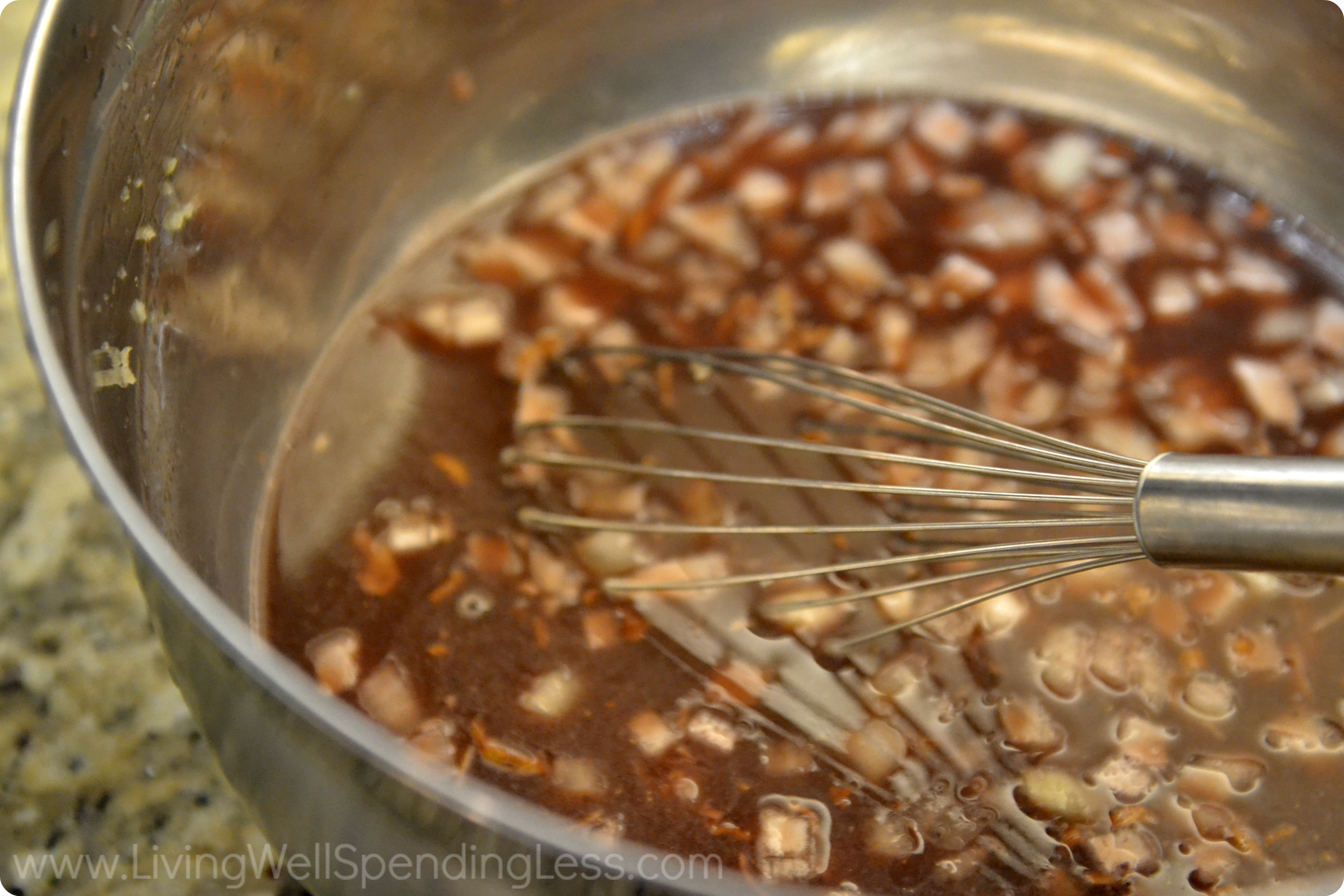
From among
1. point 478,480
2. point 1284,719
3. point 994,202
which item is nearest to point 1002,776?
point 1284,719

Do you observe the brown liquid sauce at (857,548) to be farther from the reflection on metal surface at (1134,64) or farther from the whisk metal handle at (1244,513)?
the whisk metal handle at (1244,513)

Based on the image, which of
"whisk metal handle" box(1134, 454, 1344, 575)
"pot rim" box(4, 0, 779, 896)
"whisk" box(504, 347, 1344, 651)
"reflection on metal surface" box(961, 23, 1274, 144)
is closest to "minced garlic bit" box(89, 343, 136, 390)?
"pot rim" box(4, 0, 779, 896)

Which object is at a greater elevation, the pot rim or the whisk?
the whisk

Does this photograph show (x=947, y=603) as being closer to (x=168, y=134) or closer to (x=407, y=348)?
(x=407, y=348)

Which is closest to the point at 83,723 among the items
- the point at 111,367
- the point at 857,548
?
the point at 111,367

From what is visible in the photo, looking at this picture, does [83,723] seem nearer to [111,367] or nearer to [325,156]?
[111,367]

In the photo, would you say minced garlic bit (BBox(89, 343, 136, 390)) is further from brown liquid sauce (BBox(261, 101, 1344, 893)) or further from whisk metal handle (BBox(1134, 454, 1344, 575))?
whisk metal handle (BBox(1134, 454, 1344, 575))
